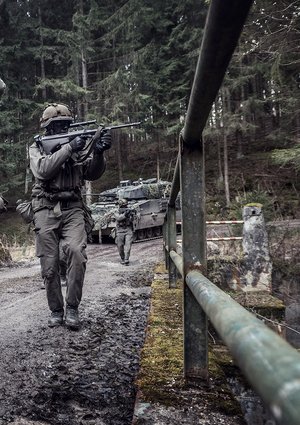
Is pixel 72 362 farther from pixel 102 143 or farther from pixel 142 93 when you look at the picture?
pixel 142 93

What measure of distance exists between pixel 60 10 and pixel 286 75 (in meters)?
22.1

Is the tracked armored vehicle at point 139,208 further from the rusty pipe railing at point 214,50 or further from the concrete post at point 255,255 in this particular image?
the rusty pipe railing at point 214,50

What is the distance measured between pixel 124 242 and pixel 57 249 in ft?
20.8

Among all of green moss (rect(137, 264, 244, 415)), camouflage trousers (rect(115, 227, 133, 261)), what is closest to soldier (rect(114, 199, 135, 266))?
camouflage trousers (rect(115, 227, 133, 261))

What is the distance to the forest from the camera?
2258 cm

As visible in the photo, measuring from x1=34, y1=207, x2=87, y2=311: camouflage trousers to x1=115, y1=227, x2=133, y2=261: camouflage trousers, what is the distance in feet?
19.3

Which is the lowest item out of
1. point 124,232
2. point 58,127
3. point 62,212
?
point 124,232

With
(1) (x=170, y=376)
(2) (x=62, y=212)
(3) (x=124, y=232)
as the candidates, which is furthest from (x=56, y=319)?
(3) (x=124, y=232)

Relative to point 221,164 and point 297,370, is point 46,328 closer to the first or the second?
point 297,370

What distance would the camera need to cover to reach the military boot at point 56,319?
331 centimetres

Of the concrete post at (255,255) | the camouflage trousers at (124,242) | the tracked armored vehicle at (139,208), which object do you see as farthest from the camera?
the tracked armored vehicle at (139,208)

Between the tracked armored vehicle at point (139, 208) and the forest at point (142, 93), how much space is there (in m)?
4.93

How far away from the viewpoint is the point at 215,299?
2.99ft

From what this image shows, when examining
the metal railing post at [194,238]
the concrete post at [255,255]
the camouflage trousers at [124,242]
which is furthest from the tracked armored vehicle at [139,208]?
the metal railing post at [194,238]
